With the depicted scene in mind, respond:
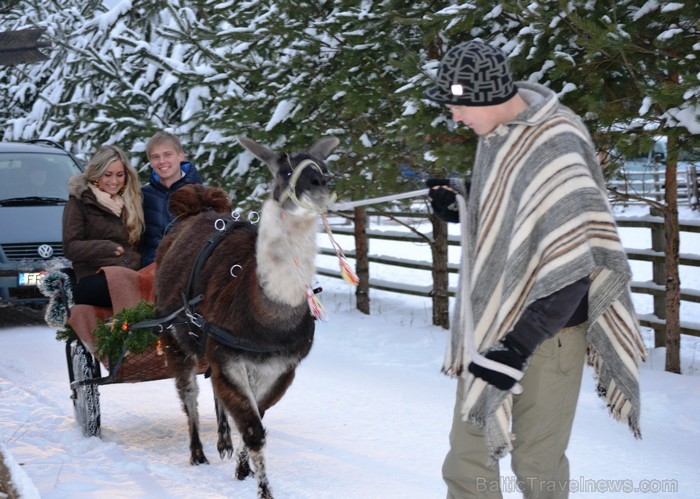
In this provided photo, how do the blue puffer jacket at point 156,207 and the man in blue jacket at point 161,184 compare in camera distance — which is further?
the blue puffer jacket at point 156,207

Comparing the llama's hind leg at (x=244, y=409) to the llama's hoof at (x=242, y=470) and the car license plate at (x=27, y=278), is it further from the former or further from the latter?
the car license plate at (x=27, y=278)

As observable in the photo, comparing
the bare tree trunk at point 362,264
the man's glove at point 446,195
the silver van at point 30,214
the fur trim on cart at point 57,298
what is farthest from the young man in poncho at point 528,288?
the bare tree trunk at point 362,264

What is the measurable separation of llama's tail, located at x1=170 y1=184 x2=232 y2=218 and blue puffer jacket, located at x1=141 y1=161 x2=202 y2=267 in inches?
16.9

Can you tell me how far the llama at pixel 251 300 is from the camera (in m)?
4.53

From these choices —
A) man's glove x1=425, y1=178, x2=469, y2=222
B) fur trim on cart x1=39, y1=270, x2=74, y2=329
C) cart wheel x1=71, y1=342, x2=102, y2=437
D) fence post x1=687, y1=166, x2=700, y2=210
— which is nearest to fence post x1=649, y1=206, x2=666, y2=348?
cart wheel x1=71, y1=342, x2=102, y2=437

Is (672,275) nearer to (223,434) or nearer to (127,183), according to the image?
(223,434)

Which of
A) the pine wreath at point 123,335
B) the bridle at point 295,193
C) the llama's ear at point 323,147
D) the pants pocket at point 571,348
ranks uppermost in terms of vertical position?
the llama's ear at point 323,147

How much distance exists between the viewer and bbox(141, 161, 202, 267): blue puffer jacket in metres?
6.66

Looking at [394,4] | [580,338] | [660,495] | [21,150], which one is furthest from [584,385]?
[21,150]

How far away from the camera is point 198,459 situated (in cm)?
560

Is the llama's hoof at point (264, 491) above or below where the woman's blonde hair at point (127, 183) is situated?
below

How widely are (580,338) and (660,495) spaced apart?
2293mm

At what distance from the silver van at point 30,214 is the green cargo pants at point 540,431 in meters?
8.57

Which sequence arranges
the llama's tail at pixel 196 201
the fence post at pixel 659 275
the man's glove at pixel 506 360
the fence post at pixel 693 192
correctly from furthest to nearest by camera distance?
the fence post at pixel 693 192, the fence post at pixel 659 275, the llama's tail at pixel 196 201, the man's glove at pixel 506 360
